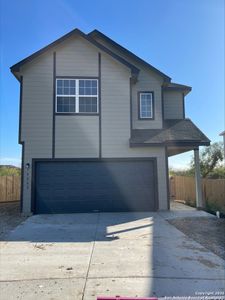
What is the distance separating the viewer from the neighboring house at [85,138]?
1217 centimetres

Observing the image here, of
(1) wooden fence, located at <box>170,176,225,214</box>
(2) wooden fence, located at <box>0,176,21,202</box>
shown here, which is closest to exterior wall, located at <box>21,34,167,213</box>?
(1) wooden fence, located at <box>170,176,225,214</box>

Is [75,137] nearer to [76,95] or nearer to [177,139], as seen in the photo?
[76,95]

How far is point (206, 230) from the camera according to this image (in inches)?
329

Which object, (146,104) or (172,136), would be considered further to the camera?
(146,104)

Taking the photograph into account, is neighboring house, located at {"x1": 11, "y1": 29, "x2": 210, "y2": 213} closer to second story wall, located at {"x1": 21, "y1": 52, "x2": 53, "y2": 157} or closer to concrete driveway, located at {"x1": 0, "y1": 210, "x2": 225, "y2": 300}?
second story wall, located at {"x1": 21, "y1": 52, "x2": 53, "y2": 157}

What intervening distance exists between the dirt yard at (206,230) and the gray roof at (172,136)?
3479mm

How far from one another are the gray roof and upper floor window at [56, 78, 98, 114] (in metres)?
2.41

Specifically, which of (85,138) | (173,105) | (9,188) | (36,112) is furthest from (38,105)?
(9,188)

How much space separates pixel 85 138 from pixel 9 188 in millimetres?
8065

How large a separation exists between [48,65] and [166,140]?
6477mm

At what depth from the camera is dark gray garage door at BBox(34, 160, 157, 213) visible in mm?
12117

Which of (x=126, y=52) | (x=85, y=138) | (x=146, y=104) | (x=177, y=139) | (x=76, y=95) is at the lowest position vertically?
(x=177, y=139)

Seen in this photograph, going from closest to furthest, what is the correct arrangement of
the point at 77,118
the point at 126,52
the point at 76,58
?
the point at 77,118 → the point at 76,58 → the point at 126,52

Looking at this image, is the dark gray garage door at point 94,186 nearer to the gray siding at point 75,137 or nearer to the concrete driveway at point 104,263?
the gray siding at point 75,137
